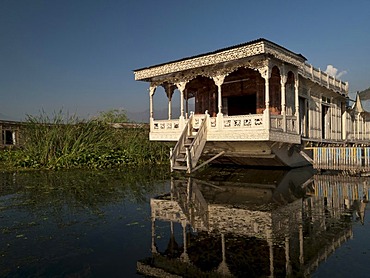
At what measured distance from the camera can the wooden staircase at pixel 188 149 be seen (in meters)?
11.7

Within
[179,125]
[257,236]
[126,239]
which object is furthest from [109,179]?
[257,236]

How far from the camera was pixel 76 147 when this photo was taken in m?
16.2

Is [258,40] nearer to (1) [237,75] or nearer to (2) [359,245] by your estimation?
(1) [237,75]

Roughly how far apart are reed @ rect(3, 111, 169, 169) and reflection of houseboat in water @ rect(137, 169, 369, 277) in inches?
314

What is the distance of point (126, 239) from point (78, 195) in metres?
4.27

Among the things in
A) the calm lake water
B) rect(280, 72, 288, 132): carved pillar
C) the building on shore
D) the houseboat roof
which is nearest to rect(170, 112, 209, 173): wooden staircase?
the calm lake water

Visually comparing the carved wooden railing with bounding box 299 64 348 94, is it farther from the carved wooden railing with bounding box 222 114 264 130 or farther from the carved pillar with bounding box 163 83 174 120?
the carved pillar with bounding box 163 83 174 120

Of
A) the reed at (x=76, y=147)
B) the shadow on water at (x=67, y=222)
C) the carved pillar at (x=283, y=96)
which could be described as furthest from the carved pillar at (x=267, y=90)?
the reed at (x=76, y=147)

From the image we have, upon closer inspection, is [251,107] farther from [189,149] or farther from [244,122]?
[189,149]

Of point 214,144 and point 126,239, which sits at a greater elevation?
point 214,144

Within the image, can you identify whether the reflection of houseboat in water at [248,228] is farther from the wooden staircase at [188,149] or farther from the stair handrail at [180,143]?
the stair handrail at [180,143]

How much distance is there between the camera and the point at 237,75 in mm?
15570

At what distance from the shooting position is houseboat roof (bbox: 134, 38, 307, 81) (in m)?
11.2

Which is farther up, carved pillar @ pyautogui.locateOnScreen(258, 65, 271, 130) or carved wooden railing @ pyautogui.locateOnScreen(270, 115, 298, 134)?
carved pillar @ pyautogui.locateOnScreen(258, 65, 271, 130)
